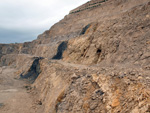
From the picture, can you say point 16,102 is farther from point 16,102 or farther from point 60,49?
point 60,49

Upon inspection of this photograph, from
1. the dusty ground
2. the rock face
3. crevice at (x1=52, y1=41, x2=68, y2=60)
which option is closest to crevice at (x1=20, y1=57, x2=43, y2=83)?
the rock face

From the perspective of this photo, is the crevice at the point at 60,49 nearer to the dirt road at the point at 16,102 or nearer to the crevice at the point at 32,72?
the crevice at the point at 32,72

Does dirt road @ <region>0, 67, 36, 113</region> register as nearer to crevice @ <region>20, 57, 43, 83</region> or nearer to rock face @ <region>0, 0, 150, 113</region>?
rock face @ <region>0, 0, 150, 113</region>

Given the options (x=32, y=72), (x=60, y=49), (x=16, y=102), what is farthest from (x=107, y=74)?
(x=60, y=49)

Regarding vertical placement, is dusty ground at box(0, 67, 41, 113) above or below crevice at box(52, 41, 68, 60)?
below

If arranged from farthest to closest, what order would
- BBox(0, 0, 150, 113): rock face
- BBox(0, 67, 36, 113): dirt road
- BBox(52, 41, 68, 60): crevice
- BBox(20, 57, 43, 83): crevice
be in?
BBox(52, 41, 68, 60): crevice, BBox(20, 57, 43, 83): crevice, BBox(0, 67, 36, 113): dirt road, BBox(0, 0, 150, 113): rock face

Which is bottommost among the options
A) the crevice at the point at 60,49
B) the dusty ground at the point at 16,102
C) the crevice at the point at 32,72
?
the dusty ground at the point at 16,102

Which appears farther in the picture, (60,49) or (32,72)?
(60,49)

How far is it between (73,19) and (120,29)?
24806 mm

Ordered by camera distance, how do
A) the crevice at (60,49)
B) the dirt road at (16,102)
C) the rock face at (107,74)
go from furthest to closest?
the crevice at (60,49) → the dirt road at (16,102) → the rock face at (107,74)

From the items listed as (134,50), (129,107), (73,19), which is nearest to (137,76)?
(129,107)

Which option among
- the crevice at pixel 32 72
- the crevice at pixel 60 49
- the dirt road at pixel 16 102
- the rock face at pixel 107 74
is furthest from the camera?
the crevice at pixel 60 49

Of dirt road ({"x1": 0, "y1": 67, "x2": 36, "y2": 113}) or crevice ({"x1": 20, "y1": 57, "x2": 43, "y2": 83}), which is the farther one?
crevice ({"x1": 20, "y1": 57, "x2": 43, "y2": 83})

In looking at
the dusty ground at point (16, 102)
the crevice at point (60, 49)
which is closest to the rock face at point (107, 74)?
the dusty ground at point (16, 102)
